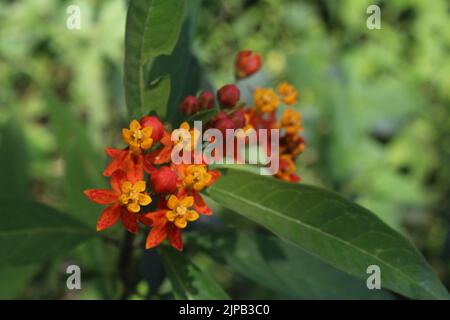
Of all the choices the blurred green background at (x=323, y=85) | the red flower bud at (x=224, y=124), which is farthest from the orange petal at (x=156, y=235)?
the blurred green background at (x=323, y=85)

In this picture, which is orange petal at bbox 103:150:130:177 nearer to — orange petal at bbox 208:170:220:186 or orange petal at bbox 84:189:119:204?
orange petal at bbox 84:189:119:204

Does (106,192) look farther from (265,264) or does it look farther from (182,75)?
(265,264)

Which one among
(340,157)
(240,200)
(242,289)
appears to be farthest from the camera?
(340,157)

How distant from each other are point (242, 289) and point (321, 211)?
144 centimetres

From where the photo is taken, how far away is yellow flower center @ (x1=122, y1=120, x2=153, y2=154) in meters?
1.23

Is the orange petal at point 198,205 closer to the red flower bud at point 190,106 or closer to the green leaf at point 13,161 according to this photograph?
the red flower bud at point 190,106

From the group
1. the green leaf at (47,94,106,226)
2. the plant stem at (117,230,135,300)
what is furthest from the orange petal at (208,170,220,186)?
the green leaf at (47,94,106,226)

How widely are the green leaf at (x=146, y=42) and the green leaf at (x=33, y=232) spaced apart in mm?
403

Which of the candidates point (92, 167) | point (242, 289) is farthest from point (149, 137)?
point (242, 289)

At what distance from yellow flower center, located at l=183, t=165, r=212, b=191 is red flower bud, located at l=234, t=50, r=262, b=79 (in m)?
0.44

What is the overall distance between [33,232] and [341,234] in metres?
0.74

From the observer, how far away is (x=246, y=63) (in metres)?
1.61

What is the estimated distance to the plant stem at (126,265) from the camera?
5.25 feet
